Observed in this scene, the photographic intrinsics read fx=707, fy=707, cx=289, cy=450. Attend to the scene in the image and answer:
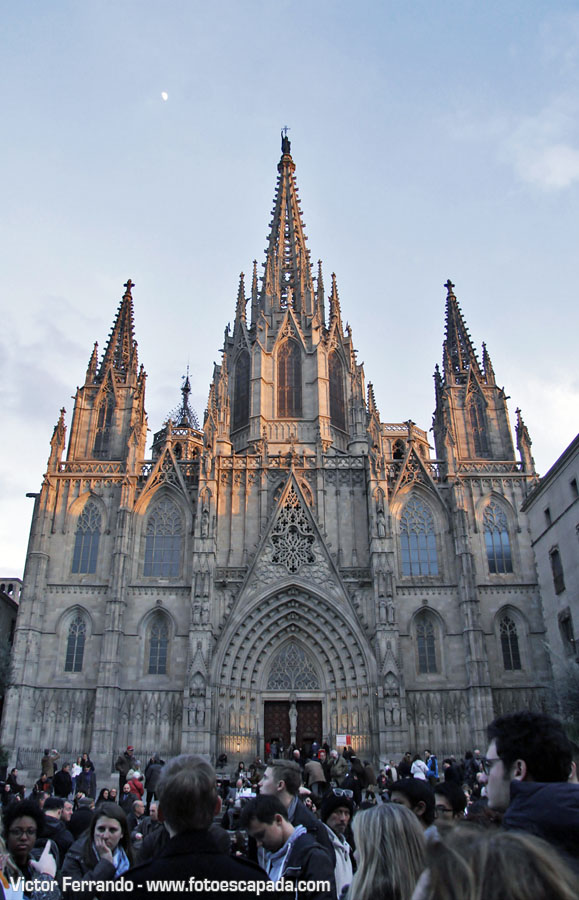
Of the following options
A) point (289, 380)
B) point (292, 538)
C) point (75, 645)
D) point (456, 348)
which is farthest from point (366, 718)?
point (456, 348)

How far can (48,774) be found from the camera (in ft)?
57.0

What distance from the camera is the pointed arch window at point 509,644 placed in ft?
107

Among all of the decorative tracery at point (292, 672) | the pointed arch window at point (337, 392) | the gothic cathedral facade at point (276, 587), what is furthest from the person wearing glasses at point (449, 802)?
the pointed arch window at point (337, 392)

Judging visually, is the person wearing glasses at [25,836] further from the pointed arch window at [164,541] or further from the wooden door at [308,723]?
the pointed arch window at [164,541]

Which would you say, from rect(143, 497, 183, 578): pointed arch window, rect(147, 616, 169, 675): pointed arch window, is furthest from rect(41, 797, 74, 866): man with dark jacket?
rect(143, 497, 183, 578): pointed arch window

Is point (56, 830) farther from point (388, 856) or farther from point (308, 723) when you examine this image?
point (308, 723)

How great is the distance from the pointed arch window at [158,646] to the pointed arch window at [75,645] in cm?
317

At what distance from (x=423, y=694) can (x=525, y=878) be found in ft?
105

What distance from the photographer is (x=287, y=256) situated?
47.9m

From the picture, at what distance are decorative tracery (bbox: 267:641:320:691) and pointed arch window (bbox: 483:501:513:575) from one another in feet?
32.9

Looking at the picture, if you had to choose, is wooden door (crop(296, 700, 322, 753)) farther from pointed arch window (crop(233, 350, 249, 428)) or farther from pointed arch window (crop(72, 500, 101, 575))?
pointed arch window (crop(233, 350, 249, 428))

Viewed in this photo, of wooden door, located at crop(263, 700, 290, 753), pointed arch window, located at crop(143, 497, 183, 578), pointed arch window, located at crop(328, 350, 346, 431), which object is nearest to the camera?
wooden door, located at crop(263, 700, 290, 753)

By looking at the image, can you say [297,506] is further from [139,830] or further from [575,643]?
[139,830]

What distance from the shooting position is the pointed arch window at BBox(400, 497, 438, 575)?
34.5 metres
